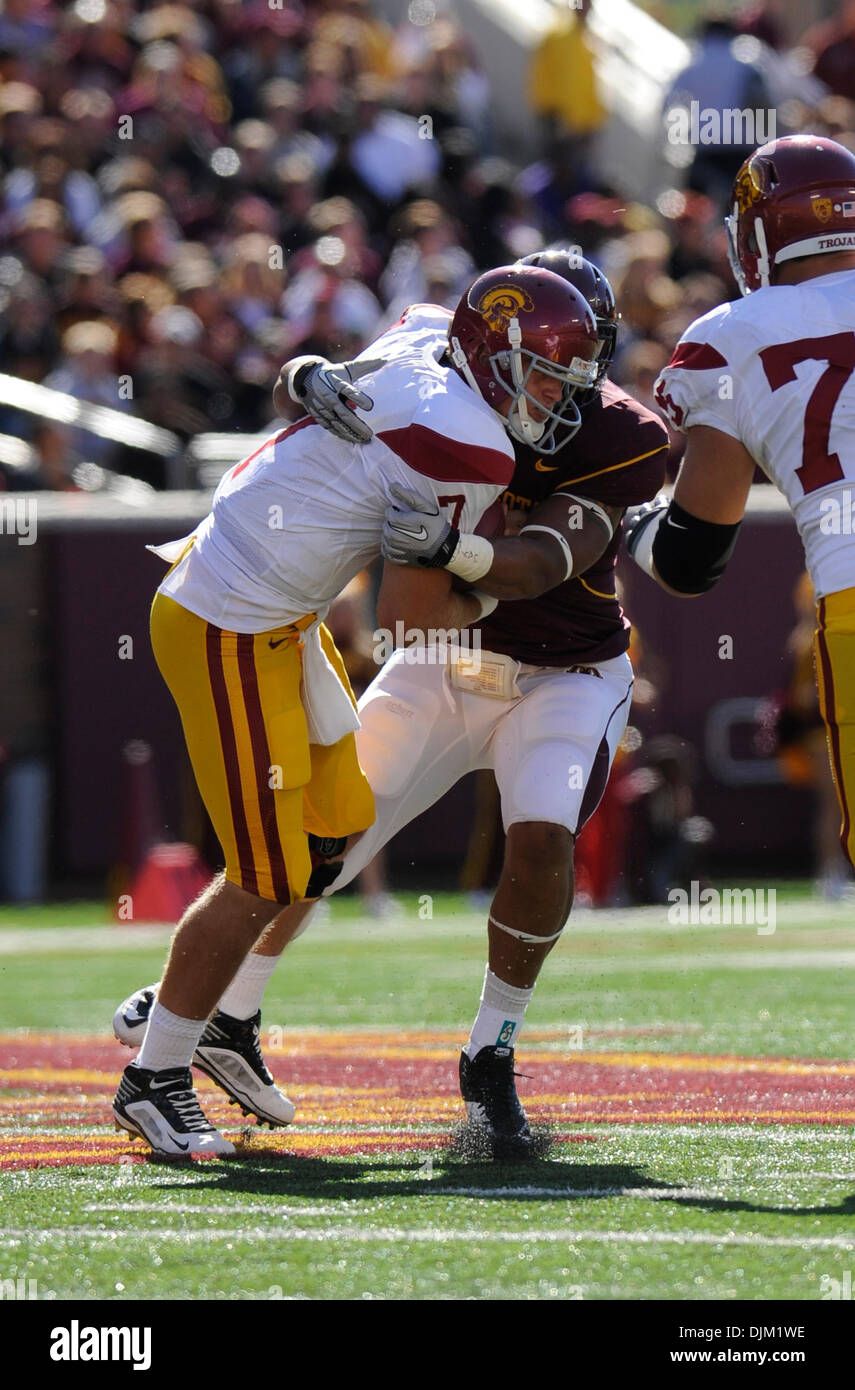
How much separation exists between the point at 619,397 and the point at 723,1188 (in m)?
1.59

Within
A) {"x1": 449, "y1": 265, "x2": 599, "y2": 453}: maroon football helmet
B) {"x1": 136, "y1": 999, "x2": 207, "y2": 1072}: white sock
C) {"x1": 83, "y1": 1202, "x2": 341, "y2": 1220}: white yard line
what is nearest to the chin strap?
{"x1": 449, "y1": 265, "x2": 599, "y2": 453}: maroon football helmet

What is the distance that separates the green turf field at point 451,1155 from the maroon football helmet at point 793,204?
65.7 inches

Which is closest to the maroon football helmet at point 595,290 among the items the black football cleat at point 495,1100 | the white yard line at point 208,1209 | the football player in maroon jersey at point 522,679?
the football player in maroon jersey at point 522,679

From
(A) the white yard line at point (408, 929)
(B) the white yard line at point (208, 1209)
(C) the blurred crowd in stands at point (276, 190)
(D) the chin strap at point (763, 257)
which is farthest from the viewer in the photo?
(C) the blurred crowd in stands at point (276, 190)

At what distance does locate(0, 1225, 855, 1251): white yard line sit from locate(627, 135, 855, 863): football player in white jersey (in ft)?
Answer: 2.39

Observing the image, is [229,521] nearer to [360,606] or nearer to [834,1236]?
[834,1236]

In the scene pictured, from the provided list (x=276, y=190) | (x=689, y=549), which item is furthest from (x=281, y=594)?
(x=276, y=190)

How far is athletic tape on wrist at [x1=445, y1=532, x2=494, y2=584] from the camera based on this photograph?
13.4ft

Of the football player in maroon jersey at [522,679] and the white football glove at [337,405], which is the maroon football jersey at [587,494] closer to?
the football player in maroon jersey at [522,679]

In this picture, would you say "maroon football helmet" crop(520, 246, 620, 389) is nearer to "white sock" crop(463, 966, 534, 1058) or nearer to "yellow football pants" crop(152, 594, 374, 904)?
"yellow football pants" crop(152, 594, 374, 904)

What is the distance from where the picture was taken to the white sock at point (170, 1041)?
4359 mm

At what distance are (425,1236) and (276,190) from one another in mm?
8787

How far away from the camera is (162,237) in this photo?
36.2ft

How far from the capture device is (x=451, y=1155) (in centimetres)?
441
